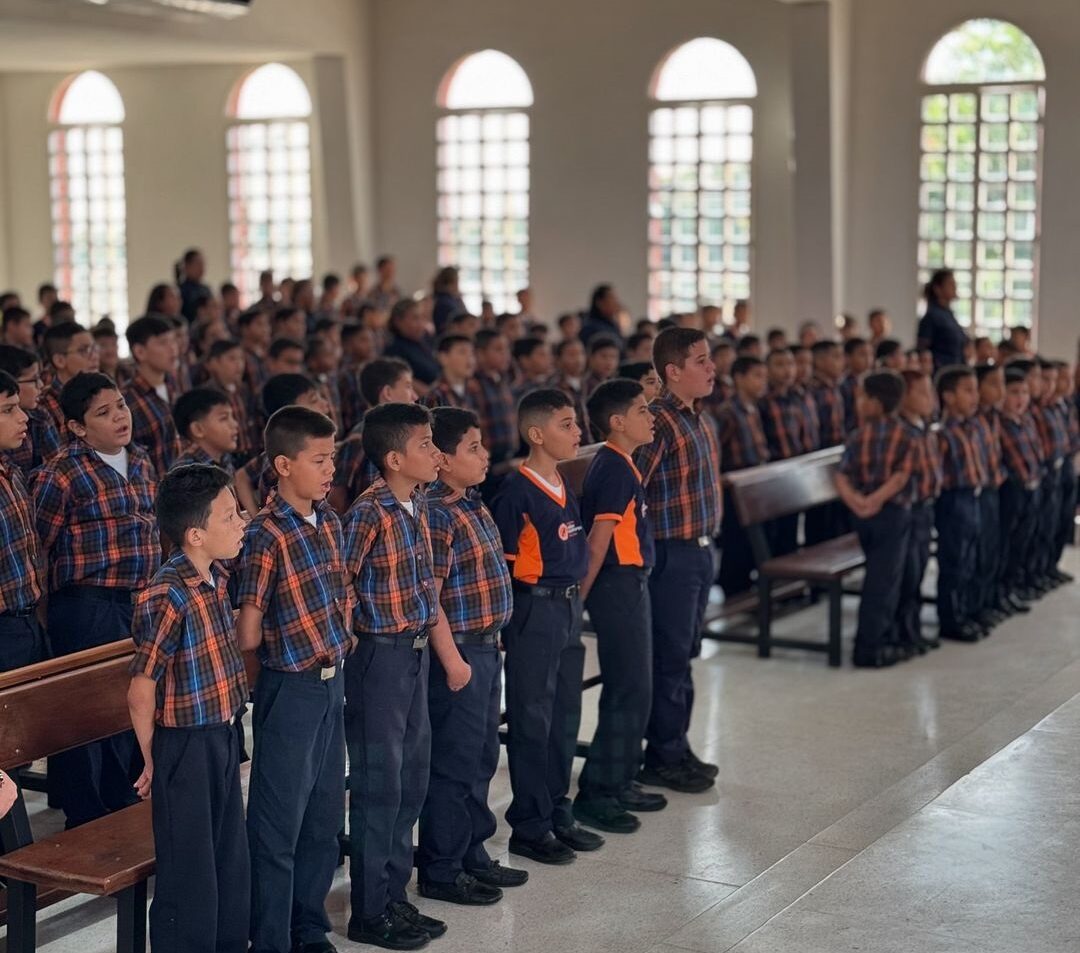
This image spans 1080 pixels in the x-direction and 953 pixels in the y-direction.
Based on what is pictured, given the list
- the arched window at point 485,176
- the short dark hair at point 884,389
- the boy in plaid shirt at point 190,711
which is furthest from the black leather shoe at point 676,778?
the arched window at point 485,176

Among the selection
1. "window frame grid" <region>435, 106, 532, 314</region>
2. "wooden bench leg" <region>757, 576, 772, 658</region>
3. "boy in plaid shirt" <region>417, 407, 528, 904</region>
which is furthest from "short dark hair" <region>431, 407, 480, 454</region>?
"window frame grid" <region>435, 106, 532, 314</region>

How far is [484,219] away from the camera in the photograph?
1948 centimetres

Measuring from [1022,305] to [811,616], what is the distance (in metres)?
8.42

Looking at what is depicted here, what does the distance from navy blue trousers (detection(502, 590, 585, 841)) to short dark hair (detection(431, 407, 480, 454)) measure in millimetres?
582

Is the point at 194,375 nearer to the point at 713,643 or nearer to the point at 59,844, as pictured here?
the point at 713,643

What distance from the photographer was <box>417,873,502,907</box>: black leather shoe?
5145 mm

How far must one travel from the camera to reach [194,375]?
419 inches

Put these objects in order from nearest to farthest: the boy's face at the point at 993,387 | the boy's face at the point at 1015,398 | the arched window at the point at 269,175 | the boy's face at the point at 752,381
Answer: the boy's face at the point at 993,387, the boy's face at the point at 1015,398, the boy's face at the point at 752,381, the arched window at the point at 269,175

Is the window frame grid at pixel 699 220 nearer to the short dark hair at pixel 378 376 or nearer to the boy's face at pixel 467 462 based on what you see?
the short dark hair at pixel 378 376

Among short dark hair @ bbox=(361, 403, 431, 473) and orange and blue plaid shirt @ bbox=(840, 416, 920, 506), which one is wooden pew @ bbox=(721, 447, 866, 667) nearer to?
orange and blue plaid shirt @ bbox=(840, 416, 920, 506)

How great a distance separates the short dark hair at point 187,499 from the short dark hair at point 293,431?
320mm

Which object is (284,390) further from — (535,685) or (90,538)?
(535,685)

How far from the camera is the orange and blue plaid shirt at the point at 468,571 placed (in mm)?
5094

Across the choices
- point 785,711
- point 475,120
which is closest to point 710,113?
point 475,120
